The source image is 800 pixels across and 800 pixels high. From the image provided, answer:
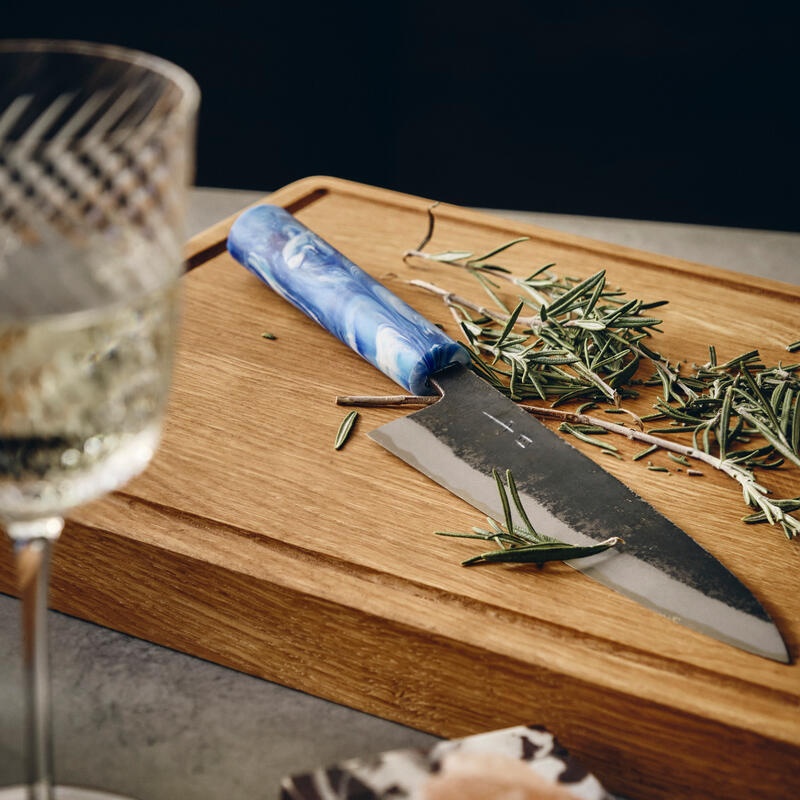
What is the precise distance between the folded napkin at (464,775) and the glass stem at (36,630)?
14 cm

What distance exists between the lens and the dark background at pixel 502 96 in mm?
2389

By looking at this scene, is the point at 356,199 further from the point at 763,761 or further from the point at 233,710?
the point at 763,761

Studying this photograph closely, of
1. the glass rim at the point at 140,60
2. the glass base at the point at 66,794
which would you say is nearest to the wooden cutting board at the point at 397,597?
the glass base at the point at 66,794

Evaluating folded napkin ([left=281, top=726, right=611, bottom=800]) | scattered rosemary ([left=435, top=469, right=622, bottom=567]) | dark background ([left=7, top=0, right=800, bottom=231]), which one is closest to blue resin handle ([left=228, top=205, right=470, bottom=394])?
scattered rosemary ([left=435, top=469, right=622, bottom=567])

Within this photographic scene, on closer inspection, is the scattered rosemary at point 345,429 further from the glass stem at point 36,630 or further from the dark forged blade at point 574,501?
the glass stem at point 36,630

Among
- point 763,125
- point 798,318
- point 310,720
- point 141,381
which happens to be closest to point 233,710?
point 310,720

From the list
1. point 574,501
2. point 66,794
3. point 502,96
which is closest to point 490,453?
point 574,501

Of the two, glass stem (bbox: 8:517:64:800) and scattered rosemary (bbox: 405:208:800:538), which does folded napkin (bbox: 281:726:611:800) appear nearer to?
glass stem (bbox: 8:517:64:800)

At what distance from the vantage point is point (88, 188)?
1.64ft

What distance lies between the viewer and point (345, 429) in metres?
0.90

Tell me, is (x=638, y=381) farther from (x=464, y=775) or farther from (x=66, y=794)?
(x=66, y=794)

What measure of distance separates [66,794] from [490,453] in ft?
1.46

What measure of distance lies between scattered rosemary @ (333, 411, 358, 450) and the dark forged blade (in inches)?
1.4

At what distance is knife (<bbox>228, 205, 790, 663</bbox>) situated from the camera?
2.36 feet
